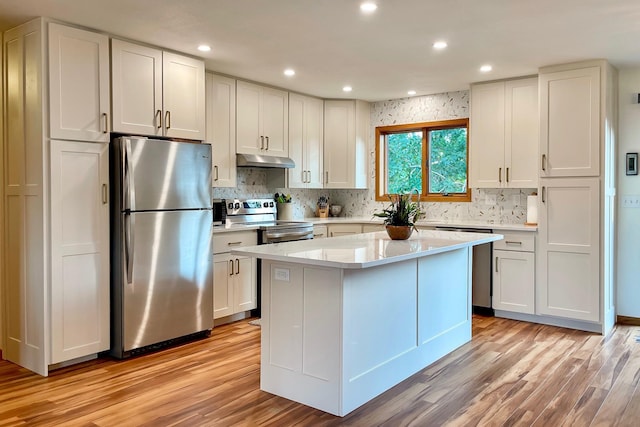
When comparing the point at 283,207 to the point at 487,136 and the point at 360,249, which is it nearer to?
the point at 487,136

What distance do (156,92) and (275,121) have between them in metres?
1.69

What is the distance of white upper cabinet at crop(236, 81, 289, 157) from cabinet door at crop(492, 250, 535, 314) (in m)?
2.53

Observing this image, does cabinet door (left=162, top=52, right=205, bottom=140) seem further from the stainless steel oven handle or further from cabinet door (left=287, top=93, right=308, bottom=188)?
cabinet door (left=287, top=93, right=308, bottom=188)

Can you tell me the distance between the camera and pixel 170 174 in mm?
3883

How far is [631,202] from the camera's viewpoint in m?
4.64

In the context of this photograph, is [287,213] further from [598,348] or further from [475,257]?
[598,348]

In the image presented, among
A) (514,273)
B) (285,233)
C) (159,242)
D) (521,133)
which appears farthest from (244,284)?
(521,133)

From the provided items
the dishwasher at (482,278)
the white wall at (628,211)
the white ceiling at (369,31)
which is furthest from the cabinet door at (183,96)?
the white wall at (628,211)

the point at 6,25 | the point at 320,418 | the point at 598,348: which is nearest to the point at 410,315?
the point at 320,418

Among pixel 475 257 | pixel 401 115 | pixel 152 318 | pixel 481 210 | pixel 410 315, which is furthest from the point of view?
pixel 401 115

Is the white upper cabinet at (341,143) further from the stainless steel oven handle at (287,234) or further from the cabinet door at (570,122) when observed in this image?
the cabinet door at (570,122)

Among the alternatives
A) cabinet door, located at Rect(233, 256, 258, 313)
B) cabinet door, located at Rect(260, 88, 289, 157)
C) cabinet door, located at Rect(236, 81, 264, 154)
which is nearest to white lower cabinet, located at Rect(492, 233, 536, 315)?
cabinet door, located at Rect(233, 256, 258, 313)

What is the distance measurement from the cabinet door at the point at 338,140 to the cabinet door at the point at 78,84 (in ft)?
9.83

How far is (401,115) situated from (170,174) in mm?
3254
